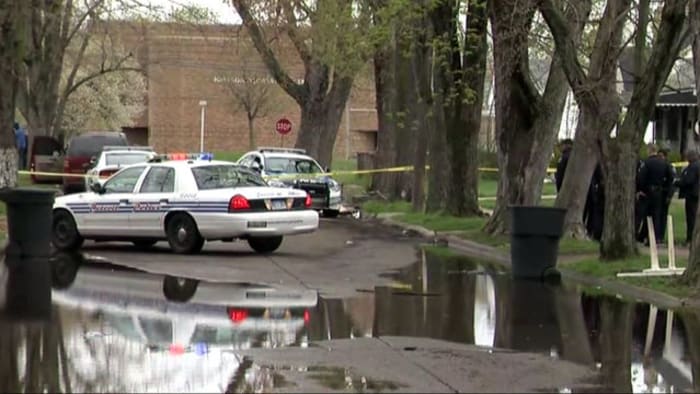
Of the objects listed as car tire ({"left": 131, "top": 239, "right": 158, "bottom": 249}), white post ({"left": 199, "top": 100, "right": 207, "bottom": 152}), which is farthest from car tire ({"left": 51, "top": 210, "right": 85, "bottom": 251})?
white post ({"left": 199, "top": 100, "right": 207, "bottom": 152})

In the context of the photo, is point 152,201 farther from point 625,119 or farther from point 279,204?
point 625,119

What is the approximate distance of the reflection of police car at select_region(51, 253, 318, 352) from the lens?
42.5ft

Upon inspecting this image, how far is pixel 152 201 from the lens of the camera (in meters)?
21.8

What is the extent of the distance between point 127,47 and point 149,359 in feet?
188

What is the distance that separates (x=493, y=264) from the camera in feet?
70.7

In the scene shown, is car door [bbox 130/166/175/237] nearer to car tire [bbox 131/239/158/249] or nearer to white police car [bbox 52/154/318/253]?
white police car [bbox 52/154/318/253]

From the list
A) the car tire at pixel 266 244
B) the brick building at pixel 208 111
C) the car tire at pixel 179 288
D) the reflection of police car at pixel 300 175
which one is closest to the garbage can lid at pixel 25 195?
the car tire at pixel 179 288

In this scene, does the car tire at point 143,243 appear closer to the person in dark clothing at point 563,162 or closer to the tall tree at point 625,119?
the person in dark clothing at point 563,162

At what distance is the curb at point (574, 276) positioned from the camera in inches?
629

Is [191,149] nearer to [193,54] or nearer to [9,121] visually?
[193,54]

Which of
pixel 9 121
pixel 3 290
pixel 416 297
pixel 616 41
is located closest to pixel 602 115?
pixel 616 41

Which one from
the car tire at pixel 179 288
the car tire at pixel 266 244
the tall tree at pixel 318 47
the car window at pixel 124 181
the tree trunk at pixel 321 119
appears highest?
the tall tree at pixel 318 47

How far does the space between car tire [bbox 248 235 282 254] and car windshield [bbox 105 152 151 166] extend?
46.6ft

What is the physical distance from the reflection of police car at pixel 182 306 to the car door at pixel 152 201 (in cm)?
236
